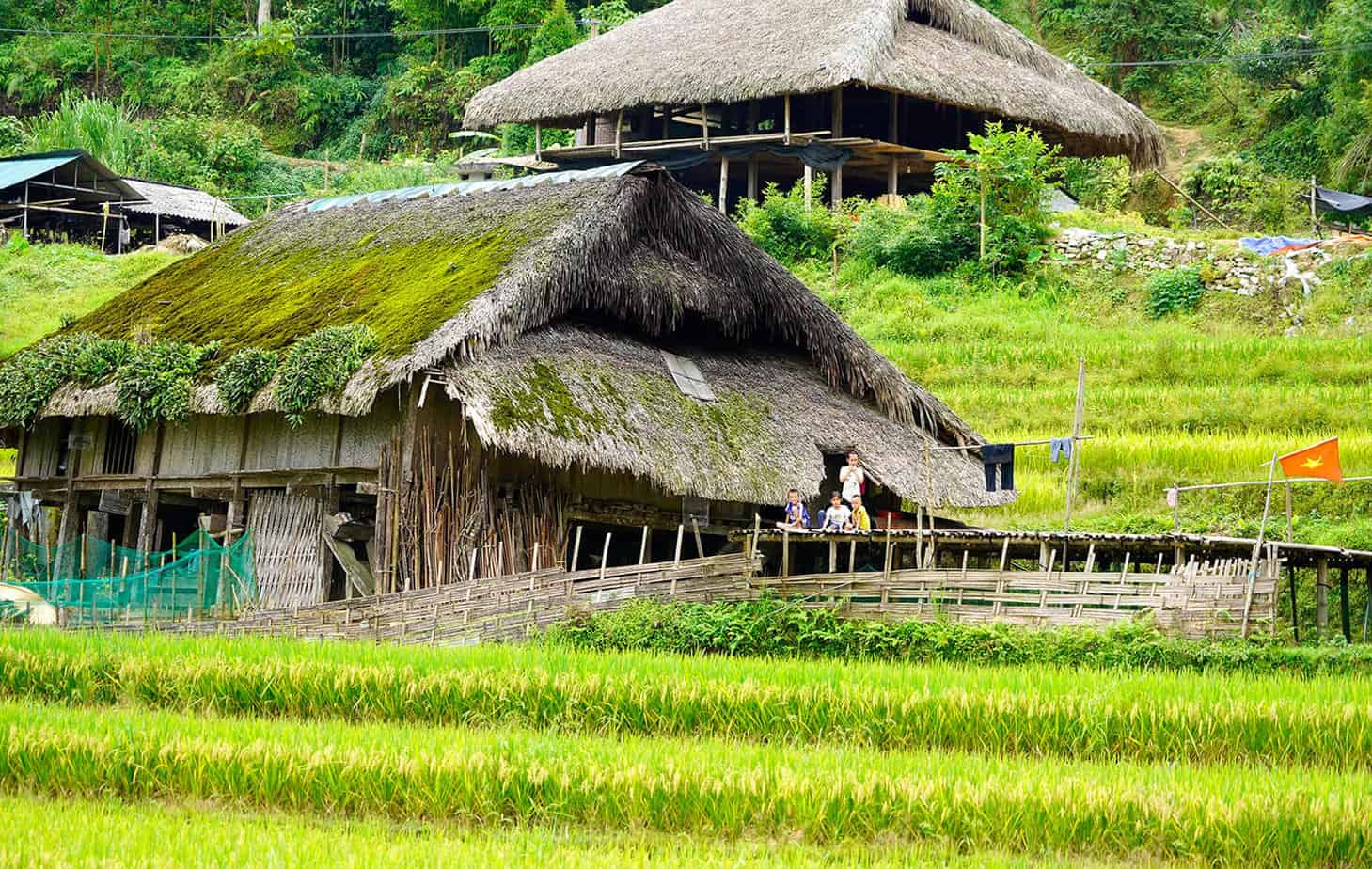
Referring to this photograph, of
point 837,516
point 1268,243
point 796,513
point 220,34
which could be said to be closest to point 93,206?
point 220,34

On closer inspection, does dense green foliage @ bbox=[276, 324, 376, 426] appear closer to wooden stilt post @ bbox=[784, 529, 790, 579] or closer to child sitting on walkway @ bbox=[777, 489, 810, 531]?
wooden stilt post @ bbox=[784, 529, 790, 579]

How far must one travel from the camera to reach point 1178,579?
1441 cm

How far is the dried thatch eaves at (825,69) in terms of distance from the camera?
30.4 meters

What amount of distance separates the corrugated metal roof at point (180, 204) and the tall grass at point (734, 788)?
93.8 feet

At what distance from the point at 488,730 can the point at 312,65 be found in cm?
4176

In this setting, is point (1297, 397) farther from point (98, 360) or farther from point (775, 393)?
point (98, 360)

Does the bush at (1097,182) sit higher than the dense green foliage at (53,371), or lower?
higher

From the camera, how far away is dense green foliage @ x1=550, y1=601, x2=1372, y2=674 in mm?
13758

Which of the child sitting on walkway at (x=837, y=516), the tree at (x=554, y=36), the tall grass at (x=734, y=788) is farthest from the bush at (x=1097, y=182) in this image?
the tall grass at (x=734, y=788)

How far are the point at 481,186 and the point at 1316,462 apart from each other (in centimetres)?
1001

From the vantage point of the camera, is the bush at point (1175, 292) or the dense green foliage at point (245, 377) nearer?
the dense green foliage at point (245, 377)

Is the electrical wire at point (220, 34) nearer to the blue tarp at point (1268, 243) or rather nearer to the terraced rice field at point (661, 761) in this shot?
the blue tarp at point (1268, 243)

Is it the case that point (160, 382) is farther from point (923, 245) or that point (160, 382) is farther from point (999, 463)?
point (923, 245)

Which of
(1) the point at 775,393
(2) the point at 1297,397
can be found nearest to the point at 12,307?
(1) the point at 775,393
